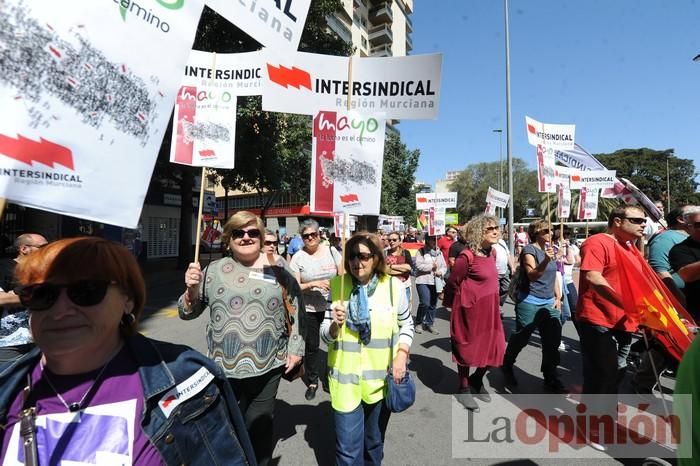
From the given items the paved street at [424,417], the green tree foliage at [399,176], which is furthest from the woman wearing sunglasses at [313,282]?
the green tree foliage at [399,176]

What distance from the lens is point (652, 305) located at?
2707 millimetres

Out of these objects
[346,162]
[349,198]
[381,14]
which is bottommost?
[349,198]

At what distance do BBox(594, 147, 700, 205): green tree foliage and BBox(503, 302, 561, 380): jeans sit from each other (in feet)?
225

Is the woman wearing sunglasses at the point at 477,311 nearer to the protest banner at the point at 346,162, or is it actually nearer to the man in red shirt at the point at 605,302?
the man in red shirt at the point at 605,302

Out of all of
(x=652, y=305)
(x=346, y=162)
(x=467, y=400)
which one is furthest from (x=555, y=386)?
(x=346, y=162)

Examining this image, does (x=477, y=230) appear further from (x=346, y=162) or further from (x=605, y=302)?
(x=346, y=162)

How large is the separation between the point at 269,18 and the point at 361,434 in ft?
8.19

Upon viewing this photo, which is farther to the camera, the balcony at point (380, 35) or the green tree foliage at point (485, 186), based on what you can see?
the balcony at point (380, 35)

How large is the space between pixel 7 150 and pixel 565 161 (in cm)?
858

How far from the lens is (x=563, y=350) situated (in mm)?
6082

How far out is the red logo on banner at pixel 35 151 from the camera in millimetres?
1202

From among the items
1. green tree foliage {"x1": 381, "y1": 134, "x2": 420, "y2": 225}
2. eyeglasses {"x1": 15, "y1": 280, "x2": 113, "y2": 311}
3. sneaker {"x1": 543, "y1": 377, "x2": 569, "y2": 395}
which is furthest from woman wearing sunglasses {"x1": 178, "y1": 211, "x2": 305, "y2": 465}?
green tree foliage {"x1": 381, "y1": 134, "x2": 420, "y2": 225}

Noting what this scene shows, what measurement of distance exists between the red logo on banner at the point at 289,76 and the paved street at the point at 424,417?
9.66ft

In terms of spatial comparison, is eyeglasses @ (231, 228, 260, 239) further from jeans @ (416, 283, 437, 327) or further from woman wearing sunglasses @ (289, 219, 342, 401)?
jeans @ (416, 283, 437, 327)
